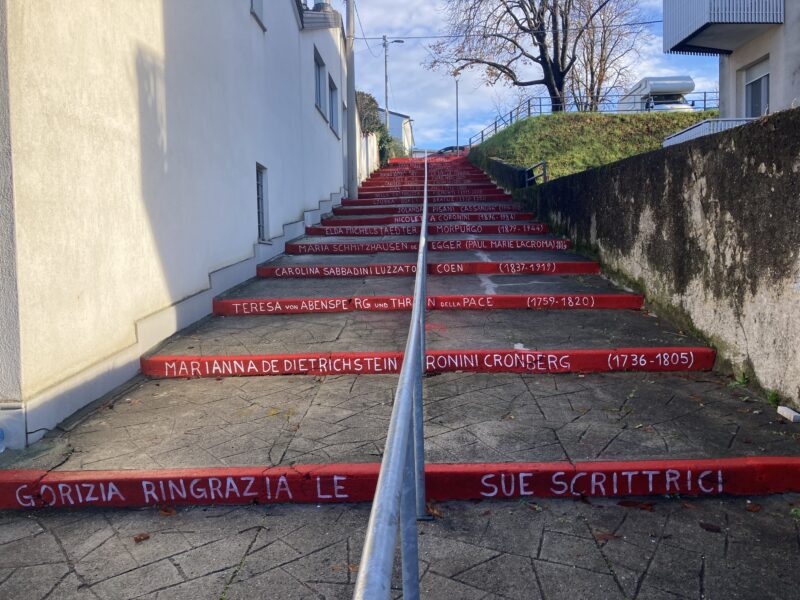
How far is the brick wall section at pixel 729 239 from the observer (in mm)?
3920

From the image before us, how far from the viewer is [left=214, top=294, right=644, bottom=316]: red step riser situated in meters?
6.55

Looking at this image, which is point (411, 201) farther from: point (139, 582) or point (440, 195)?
point (139, 582)

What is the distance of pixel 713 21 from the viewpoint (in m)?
13.5

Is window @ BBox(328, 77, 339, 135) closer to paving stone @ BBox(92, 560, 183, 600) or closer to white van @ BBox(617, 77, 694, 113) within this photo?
white van @ BBox(617, 77, 694, 113)

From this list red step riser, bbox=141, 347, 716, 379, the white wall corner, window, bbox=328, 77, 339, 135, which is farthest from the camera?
window, bbox=328, 77, 339, 135

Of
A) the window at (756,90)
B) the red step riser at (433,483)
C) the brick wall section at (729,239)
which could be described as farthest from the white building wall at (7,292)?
the window at (756,90)

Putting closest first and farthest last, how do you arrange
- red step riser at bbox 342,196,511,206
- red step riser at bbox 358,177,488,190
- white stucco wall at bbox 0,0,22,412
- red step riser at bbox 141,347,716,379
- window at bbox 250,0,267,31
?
white stucco wall at bbox 0,0,22,412
red step riser at bbox 141,347,716,379
window at bbox 250,0,267,31
red step riser at bbox 342,196,511,206
red step riser at bbox 358,177,488,190

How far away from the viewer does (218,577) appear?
8.42 feet

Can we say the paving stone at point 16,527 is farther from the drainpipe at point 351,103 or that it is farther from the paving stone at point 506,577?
the drainpipe at point 351,103

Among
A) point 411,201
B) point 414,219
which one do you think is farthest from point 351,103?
point 414,219

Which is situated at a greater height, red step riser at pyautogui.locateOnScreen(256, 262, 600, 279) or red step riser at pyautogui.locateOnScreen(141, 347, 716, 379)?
red step riser at pyautogui.locateOnScreen(256, 262, 600, 279)

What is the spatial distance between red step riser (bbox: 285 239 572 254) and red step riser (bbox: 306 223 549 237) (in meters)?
1.32

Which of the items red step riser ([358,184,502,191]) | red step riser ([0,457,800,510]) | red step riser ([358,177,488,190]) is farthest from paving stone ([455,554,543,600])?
red step riser ([358,177,488,190])

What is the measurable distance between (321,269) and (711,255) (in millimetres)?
5139
